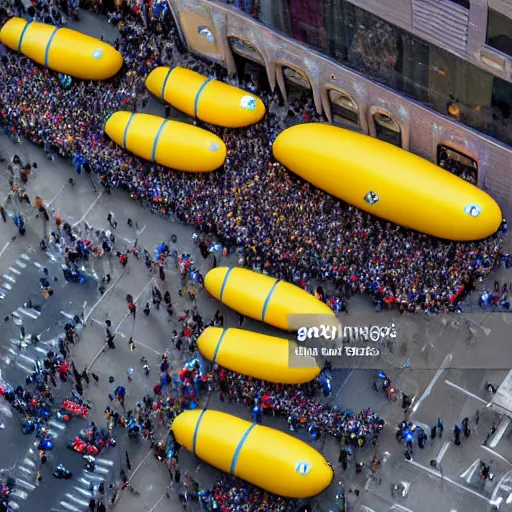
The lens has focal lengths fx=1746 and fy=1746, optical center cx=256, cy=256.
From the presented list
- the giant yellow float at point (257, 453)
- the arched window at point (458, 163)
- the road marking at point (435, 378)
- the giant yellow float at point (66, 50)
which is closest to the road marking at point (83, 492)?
the giant yellow float at point (257, 453)

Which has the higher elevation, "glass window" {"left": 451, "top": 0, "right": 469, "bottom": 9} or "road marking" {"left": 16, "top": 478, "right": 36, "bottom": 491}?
"glass window" {"left": 451, "top": 0, "right": 469, "bottom": 9}

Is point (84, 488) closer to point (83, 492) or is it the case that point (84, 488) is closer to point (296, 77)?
point (83, 492)

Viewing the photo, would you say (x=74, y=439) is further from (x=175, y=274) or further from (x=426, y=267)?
(x=426, y=267)

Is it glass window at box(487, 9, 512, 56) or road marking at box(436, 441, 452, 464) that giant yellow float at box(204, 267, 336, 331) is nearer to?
road marking at box(436, 441, 452, 464)

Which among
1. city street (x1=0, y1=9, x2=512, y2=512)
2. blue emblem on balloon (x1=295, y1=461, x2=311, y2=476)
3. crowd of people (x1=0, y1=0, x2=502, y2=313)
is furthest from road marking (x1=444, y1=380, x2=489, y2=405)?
blue emblem on balloon (x1=295, y1=461, x2=311, y2=476)

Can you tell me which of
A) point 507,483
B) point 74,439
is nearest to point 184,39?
point 74,439

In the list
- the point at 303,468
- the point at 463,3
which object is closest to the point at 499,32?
the point at 463,3

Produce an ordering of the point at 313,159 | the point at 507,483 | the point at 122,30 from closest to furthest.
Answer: the point at 507,483
the point at 313,159
the point at 122,30
